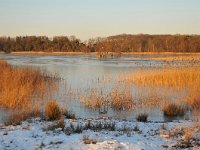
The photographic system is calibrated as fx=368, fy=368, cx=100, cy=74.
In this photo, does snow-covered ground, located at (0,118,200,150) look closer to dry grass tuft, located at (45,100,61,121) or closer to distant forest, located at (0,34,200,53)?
dry grass tuft, located at (45,100,61,121)

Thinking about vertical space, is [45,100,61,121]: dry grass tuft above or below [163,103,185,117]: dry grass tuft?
above

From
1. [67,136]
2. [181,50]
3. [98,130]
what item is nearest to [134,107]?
[98,130]

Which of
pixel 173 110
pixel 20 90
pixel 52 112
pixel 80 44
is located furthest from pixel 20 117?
pixel 80 44

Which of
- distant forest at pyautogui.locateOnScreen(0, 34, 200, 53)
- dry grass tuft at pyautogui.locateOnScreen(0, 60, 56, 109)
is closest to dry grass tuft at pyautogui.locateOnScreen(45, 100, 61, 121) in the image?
dry grass tuft at pyautogui.locateOnScreen(0, 60, 56, 109)

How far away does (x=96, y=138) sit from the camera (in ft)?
22.9

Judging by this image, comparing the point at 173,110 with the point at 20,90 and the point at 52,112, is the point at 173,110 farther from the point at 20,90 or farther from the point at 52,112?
the point at 20,90

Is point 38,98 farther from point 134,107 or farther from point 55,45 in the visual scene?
point 55,45

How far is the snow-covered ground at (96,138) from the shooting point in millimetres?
6445

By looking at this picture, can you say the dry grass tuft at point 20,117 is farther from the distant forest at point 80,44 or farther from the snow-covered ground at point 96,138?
the distant forest at point 80,44

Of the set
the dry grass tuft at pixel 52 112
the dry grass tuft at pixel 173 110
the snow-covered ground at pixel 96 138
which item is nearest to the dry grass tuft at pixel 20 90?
the dry grass tuft at pixel 52 112

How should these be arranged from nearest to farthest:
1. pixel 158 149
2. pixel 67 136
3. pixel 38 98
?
1. pixel 158 149
2. pixel 67 136
3. pixel 38 98

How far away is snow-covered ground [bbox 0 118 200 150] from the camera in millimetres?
6445

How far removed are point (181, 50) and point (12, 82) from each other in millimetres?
67182

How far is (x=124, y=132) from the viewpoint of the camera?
7.60 metres
